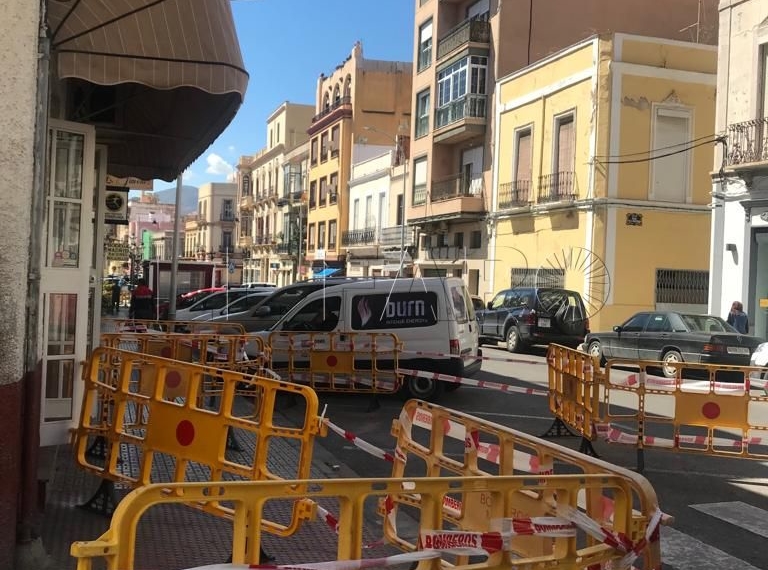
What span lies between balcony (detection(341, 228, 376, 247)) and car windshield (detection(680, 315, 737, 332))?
2970cm

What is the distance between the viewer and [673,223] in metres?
26.2

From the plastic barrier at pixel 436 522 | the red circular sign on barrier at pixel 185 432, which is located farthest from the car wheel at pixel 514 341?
the plastic barrier at pixel 436 522

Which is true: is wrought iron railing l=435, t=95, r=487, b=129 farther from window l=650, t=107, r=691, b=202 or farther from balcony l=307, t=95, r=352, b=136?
balcony l=307, t=95, r=352, b=136

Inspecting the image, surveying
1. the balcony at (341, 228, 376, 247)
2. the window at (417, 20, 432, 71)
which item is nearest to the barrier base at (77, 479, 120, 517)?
the window at (417, 20, 432, 71)

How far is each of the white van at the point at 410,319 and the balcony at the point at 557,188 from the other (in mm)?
15791

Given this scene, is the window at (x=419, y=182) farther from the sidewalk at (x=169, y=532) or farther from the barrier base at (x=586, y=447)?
the sidewalk at (x=169, y=532)

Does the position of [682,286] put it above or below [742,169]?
below

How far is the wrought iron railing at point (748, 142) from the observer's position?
1880cm

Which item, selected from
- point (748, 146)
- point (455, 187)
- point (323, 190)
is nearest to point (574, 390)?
point (748, 146)

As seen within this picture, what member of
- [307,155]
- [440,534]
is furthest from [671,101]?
[307,155]

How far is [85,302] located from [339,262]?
4451 cm

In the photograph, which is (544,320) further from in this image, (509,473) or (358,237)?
(358,237)

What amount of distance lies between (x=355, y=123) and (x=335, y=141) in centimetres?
236

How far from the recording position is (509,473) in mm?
4109
